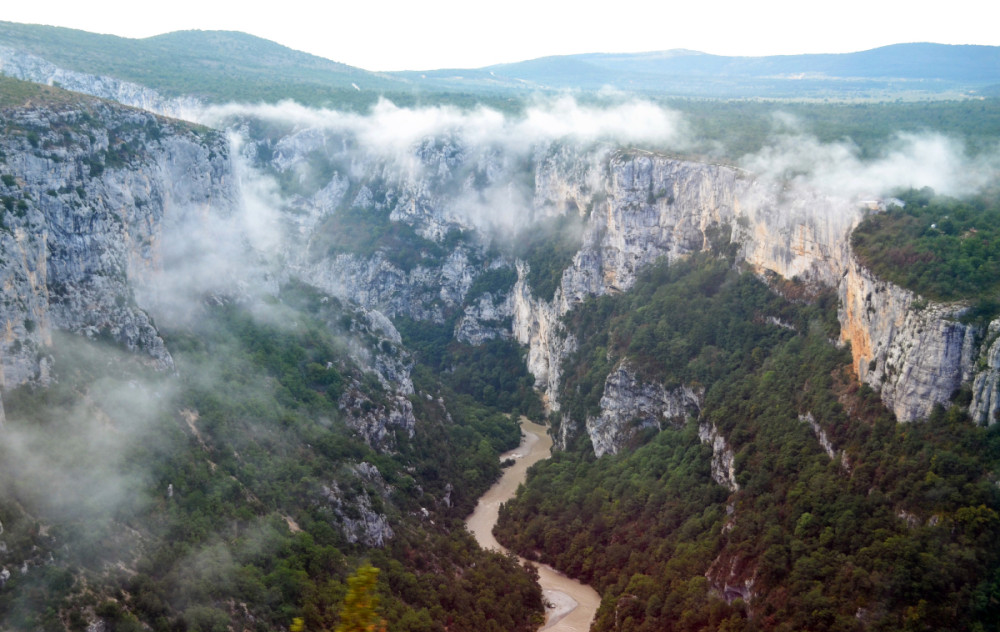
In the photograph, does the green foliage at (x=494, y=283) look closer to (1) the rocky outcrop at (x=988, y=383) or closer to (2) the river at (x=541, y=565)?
(2) the river at (x=541, y=565)

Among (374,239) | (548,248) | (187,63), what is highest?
(187,63)

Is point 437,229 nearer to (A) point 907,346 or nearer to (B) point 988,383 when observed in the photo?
(A) point 907,346

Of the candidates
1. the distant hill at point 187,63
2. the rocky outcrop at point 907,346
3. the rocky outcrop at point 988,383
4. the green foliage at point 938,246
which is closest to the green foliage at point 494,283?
the distant hill at point 187,63

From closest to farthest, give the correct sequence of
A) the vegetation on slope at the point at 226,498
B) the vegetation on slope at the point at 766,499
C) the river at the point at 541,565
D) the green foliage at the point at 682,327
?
the vegetation on slope at the point at 226,498 → the vegetation on slope at the point at 766,499 → the river at the point at 541,565 → the green foliage at the point at 682,327

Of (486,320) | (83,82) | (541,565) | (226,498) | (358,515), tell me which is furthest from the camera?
(486,320)

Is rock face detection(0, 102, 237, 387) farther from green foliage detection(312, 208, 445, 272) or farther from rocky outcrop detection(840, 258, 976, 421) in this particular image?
green foliage detection(312, 208, 445, 272)

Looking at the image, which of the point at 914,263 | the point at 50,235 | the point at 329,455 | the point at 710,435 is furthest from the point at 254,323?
the point at 914,263

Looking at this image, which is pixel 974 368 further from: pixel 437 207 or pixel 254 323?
pixel 437 207

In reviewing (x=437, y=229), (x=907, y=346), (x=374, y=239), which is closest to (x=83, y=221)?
(x=907, y=346)
